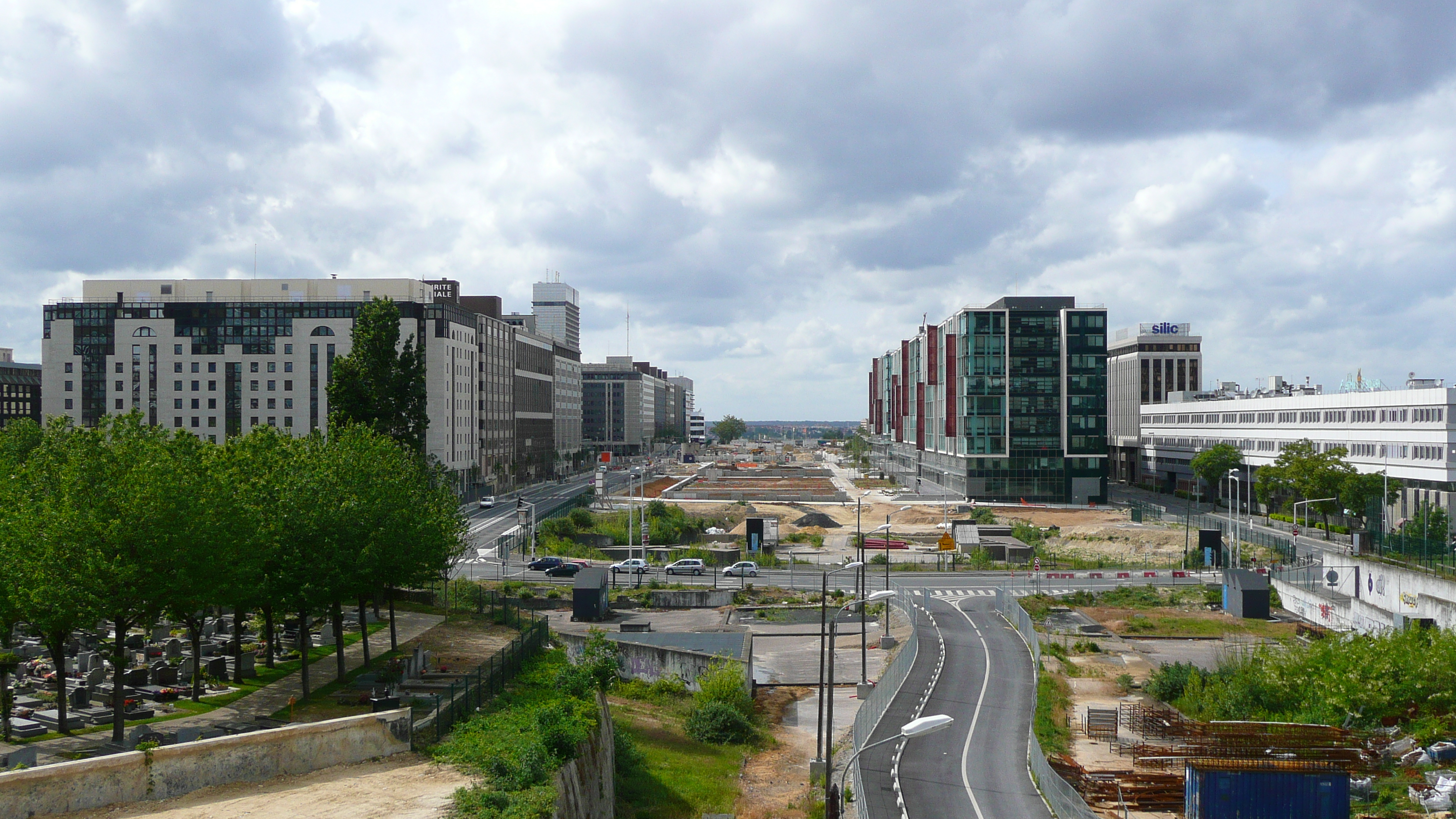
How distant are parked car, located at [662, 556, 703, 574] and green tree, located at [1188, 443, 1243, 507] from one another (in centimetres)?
6801

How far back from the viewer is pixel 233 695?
1228 inches

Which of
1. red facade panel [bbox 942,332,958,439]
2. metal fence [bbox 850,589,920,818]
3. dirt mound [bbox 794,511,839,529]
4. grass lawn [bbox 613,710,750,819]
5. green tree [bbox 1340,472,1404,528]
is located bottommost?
grass lawn [bbox 613,710,750,819]

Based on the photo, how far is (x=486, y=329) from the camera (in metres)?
134

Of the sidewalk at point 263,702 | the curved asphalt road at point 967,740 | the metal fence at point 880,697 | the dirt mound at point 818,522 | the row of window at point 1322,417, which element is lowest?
the curved asphalt road at point 967,740

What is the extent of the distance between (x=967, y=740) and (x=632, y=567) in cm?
4055

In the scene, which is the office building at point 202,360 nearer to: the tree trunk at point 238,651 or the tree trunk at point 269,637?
the tree trunk at point 269,637

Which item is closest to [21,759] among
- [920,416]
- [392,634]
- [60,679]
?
[60,679]

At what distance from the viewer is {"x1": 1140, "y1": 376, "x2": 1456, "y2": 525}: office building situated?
7731 centimetres

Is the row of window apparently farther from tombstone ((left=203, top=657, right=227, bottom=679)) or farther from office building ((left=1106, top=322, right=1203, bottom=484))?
tombstone ((left=203, top=657, right=227, bottom=679))

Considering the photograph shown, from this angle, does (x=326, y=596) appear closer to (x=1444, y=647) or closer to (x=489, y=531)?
(x=1444, y=647)

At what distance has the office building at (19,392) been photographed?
487ft

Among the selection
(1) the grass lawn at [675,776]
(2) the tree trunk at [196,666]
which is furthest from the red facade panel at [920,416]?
(2) the tree trunk at [196,666]

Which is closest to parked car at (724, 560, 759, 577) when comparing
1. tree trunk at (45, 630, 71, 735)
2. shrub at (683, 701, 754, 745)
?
shrub at (683, 701, 754, 745)

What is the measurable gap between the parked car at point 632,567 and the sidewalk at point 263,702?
26.1 m
